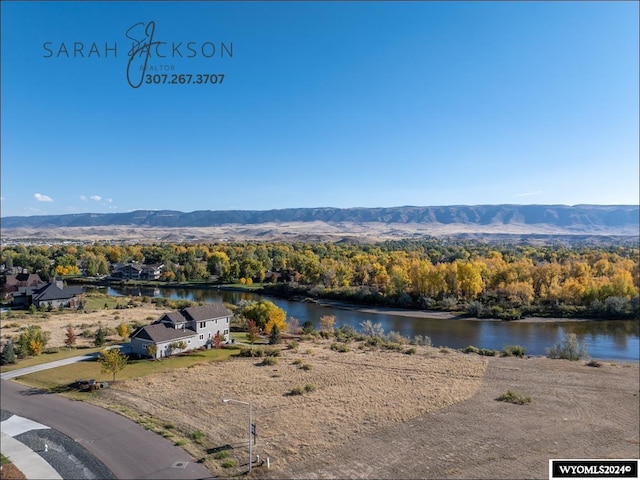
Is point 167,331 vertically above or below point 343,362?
above

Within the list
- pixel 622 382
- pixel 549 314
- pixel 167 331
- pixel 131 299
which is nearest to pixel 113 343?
pixel 167 331

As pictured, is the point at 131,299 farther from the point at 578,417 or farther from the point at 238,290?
the point at 578,417

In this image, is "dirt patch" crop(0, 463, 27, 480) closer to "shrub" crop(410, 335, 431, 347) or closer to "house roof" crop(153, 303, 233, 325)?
"house roof" crop(153, 303, 233, 325)

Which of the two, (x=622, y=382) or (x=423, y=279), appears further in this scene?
(x=423, y=279)

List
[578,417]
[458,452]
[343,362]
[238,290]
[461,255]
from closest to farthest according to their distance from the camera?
[458,452] < [578,417] < [343,362] < [238,290] < [461,255]

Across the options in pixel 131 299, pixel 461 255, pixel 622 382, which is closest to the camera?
pixel 622 382

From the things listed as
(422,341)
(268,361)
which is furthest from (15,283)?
(422,341)
